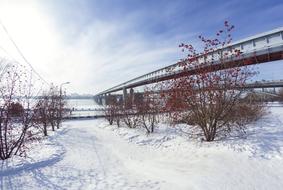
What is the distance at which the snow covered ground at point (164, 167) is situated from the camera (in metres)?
5.27

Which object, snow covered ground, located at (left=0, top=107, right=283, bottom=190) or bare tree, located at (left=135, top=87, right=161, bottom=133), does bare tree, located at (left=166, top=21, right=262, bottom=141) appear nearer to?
snow covered ground, located at (left=0, top=107, right=283, bottom=190)

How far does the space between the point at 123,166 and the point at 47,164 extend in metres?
2.53

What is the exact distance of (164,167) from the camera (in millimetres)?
6801

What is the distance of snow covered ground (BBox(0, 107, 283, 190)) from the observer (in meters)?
5.27

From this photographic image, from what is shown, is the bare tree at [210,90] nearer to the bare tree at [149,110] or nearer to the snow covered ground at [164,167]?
the snow covered ground at [164,167]

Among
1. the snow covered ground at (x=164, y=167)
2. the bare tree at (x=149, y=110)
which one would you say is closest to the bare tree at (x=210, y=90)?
the snow covered ground at (x=164, y=167)

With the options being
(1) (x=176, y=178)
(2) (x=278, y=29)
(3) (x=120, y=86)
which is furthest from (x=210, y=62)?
(3) (x=120, y=86)

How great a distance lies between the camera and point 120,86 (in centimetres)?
6078

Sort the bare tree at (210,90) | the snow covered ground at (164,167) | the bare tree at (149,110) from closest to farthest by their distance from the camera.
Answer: the snow covered ground at (164,167)
the bare tree at (210,90)
the bare tree at (149,110)

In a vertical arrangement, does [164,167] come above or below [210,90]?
below

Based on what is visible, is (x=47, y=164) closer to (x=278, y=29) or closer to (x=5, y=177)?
(x=5, y=177)

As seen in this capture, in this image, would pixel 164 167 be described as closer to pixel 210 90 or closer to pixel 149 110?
pixel 210 90

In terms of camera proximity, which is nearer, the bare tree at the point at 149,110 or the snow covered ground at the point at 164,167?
the snow covered ground at the point at 164,167

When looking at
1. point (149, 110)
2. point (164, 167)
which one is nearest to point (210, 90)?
point (164, 167)
